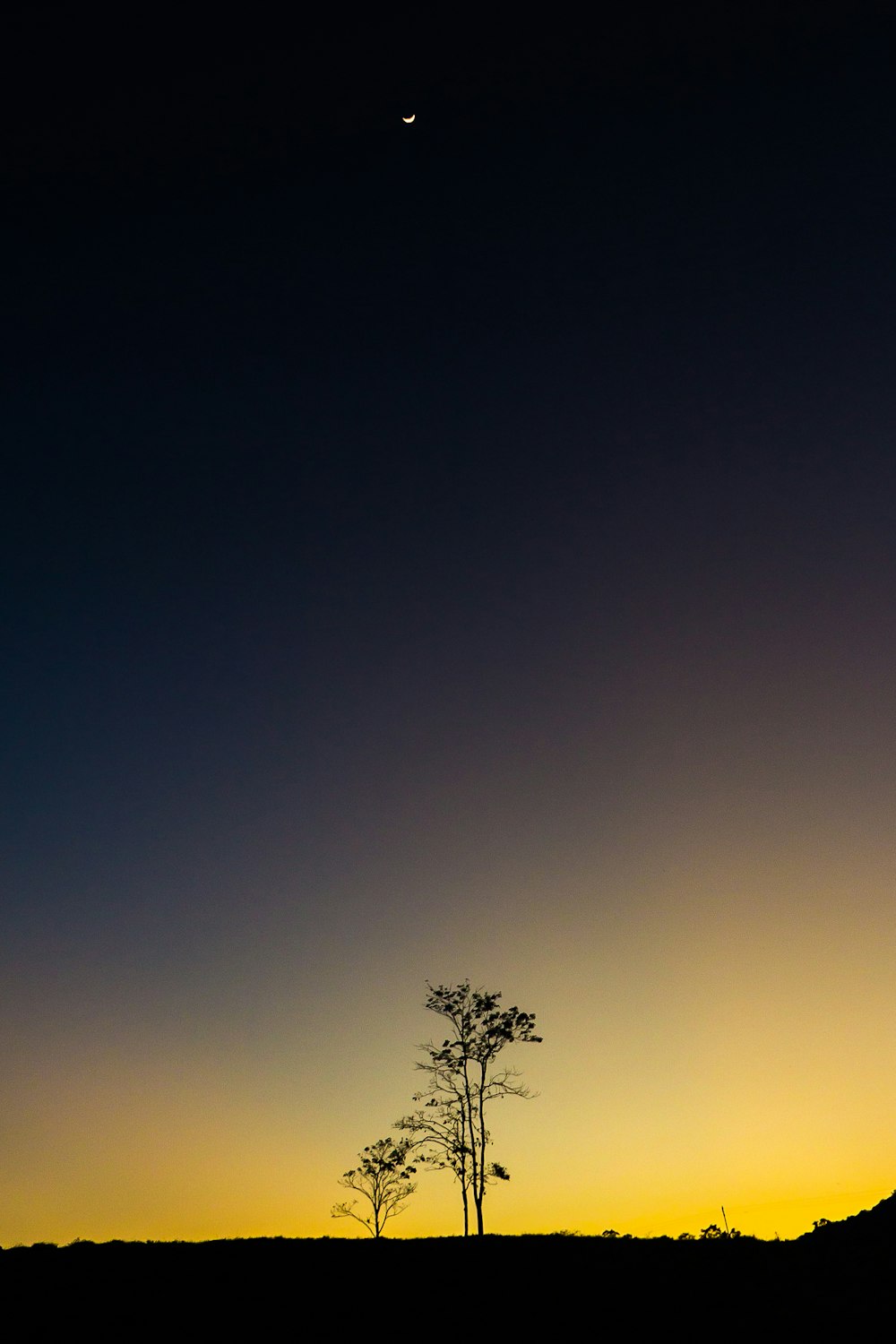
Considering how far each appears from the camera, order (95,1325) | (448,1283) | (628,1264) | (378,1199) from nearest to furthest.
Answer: (95,1325) < (448,1283) < (628,1264) < (378,1199)

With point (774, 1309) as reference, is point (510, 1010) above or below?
above

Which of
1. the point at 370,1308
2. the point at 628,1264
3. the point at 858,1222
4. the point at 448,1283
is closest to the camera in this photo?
the point at 370,1308

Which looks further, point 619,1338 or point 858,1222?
point 858,1222

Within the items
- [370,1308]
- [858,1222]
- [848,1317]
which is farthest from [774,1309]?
[858,1222]

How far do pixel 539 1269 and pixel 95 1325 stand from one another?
18.1 meters

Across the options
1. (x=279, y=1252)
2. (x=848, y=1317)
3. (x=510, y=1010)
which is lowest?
(x=848, y=1317)

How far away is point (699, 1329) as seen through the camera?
32.2m

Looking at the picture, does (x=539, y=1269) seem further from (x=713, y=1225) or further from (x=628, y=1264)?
(x=713, y=1225)

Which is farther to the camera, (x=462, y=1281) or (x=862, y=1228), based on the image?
(x=862, y=1228)

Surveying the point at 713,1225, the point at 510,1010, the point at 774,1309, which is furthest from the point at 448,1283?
the point at 713,1225

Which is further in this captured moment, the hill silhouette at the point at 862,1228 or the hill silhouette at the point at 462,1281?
the hill silhouette at the point at 862,1228

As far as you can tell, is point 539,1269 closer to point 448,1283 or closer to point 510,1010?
point 448,1283

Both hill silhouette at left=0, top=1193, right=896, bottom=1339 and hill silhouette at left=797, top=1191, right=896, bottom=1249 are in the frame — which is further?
hill silhouette at left=797, top=1191, right=896, bottom=1249

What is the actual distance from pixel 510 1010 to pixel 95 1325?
34460mm
